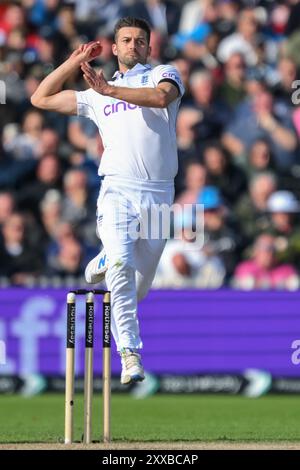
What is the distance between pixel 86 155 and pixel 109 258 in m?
7.78

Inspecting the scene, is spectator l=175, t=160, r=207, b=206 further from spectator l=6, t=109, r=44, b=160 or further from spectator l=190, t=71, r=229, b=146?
spectator l=6, t=109, r=44, b=160

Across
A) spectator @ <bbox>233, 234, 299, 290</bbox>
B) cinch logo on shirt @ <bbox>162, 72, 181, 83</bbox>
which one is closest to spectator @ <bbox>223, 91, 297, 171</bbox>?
spectator @ <bbox>233, 234, 299, 290</bbox>

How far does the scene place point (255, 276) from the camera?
15664 millimetres

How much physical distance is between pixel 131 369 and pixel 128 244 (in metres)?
1.02

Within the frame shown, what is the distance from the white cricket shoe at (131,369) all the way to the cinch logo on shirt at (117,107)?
192cm

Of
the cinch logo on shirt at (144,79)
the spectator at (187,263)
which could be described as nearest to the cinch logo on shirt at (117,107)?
the cinch logo on shirt at (144,79)

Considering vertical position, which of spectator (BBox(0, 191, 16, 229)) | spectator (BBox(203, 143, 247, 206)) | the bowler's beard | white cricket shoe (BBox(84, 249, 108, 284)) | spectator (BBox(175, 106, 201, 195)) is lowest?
white cricket shoe (BBox(84, 249, 108, 284))

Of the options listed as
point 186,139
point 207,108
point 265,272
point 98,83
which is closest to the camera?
point 98,83

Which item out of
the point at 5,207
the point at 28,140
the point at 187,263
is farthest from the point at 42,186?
the point at 187,263

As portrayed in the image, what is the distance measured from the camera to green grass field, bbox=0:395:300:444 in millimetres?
10328

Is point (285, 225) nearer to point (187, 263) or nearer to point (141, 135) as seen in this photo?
point (187, 263)

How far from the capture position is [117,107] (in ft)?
32.6

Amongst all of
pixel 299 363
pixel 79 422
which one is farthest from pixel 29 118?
pixel 79 422

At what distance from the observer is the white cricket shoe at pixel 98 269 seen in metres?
9.93
